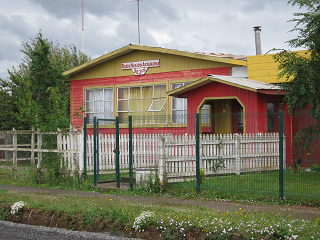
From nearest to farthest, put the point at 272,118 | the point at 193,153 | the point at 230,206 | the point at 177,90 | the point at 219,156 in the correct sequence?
the point at 230,206 < the point at 193,153 < the point at 219,156 < the point at 272,118 < the point at 177,90

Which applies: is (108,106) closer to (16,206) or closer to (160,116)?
(160,116)

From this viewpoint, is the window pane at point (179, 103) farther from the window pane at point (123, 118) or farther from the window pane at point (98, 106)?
the window pane at point (98, 106)

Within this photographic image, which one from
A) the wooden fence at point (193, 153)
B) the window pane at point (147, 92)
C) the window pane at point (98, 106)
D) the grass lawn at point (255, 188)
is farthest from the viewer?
the window pane at point (98, 106)

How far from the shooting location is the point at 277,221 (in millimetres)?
7621

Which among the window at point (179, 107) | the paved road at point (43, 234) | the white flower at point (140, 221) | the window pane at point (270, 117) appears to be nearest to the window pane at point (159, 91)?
the window at point (179, 107)

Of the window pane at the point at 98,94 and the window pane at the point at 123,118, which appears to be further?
the window pane at the point at 98,94

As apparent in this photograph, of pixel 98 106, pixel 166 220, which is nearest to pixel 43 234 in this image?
pixel 166 220

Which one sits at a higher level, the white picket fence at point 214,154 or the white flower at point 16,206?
the white picket fence at point 214,154

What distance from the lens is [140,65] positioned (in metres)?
22.5

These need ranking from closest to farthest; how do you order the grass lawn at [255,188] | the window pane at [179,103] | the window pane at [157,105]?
the grass lawn at [255,188]
the window pane at [179,103]
the window pane at [157,105]

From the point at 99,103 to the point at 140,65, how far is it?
336 cm

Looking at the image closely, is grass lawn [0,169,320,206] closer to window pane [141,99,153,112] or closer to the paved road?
the paved road

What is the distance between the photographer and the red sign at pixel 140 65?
2186 centimetres

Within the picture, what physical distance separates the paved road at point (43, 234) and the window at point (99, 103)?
47.3 ft
